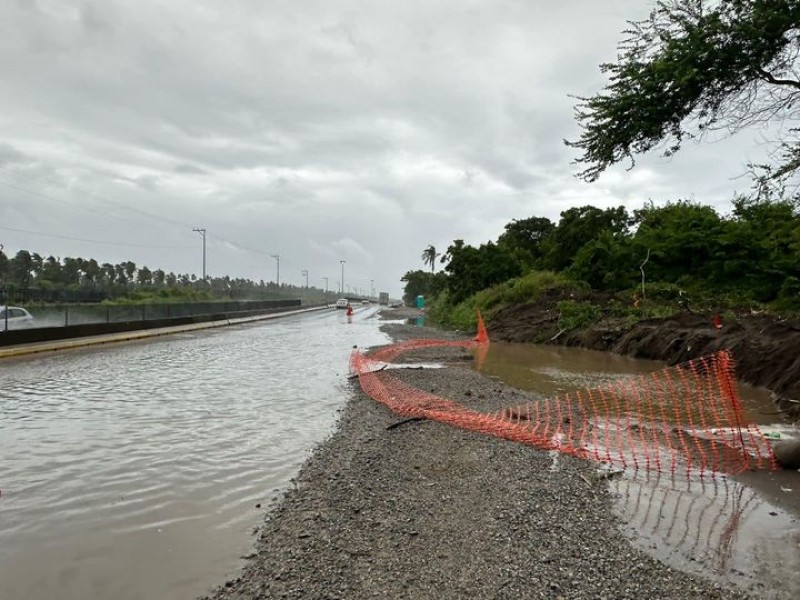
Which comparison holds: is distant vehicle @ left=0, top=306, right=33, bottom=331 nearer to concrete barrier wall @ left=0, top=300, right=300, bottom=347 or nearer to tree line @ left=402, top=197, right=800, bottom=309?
concrete barrier wall @ left=0, top=300, right=300, bottom=347

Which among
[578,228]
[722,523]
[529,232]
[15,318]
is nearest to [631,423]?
[722,523]

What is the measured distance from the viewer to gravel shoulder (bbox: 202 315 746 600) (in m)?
3.94

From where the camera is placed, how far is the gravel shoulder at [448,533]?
3941 millimetres

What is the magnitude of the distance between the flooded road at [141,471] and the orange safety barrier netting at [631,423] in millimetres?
2384

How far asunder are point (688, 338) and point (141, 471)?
66.8 feet

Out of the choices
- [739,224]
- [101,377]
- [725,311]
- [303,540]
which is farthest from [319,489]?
[739,224]

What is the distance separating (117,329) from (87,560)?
28.0 m

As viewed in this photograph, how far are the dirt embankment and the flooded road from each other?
34.9 feet

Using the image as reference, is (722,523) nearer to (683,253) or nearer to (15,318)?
(15,318)

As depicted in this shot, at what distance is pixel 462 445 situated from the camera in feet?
25.9

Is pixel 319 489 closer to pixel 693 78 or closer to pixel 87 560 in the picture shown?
pixel 87 560

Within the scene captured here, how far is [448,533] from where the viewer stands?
486 centimetres

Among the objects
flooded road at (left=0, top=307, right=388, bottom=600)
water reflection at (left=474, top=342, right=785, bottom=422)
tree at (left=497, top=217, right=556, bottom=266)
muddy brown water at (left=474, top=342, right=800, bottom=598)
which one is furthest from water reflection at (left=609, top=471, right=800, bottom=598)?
tree at (left=497, top=217, right=556, bottom=266)

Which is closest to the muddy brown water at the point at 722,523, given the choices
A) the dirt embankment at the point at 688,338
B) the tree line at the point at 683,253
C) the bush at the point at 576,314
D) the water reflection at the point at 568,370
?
the water reflection at the point at 568,370
